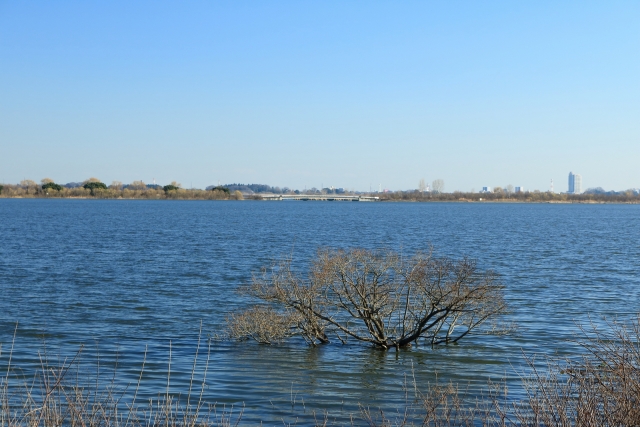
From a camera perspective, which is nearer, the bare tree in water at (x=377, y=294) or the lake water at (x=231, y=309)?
the lake water at (x=231, y=309)

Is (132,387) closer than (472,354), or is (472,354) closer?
(132,387)

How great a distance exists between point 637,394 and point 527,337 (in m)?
13.2

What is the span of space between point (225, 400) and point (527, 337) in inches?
386

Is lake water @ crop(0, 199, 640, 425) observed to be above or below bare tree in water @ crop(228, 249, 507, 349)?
below

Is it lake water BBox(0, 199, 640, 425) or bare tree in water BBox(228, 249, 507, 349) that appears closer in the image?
lake water BBox(0, 199, 640, 425)

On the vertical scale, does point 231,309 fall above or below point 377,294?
below

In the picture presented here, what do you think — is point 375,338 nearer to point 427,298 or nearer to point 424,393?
point 427,298

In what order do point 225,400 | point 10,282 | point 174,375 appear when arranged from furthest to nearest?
point 10,282 < point 174,375 < point 225,400

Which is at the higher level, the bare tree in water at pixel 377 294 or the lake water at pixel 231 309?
the bare tree in water at pixel 377 294

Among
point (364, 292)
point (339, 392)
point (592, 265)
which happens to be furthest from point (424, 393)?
point (592, 265)

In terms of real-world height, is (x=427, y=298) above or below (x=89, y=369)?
above

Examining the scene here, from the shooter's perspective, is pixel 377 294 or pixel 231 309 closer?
pixel 377 294

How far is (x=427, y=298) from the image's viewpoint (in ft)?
57.4

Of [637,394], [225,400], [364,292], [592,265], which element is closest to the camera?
[637,394]
